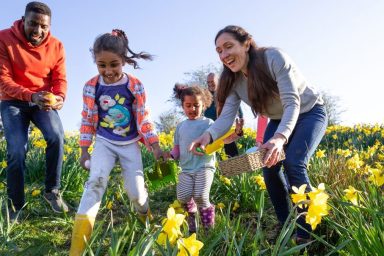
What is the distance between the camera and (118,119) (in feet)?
9.32

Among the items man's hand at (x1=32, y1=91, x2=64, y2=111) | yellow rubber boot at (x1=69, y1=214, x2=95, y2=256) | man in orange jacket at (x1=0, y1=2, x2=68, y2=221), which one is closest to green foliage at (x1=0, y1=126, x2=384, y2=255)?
yellow rubber boot at (x1=69, y1=214, x2=95, y2=256)

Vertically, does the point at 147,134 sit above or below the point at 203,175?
above

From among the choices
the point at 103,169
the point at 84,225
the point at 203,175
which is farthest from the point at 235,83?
the point at 84,225

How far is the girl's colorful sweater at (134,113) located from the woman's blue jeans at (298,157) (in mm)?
836

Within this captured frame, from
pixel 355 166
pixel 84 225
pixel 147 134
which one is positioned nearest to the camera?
pixel 84 225

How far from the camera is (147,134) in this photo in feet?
9.29

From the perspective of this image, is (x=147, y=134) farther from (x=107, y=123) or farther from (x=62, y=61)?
(x=62, y=61)

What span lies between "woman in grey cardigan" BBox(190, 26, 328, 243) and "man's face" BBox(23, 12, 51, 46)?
162cm

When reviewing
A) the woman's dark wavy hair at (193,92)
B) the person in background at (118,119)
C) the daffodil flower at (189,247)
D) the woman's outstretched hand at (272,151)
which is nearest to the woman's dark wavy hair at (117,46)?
the person in background at (118,119)

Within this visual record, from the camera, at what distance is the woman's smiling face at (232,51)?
2.63m

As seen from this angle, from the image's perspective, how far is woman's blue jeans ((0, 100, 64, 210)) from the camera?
129 inches

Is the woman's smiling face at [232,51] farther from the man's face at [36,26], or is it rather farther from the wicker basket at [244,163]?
the man's face at [36,26]

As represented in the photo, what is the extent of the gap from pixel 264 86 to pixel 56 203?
85.0 inches

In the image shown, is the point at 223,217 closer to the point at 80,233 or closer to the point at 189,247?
the point at 80,233
